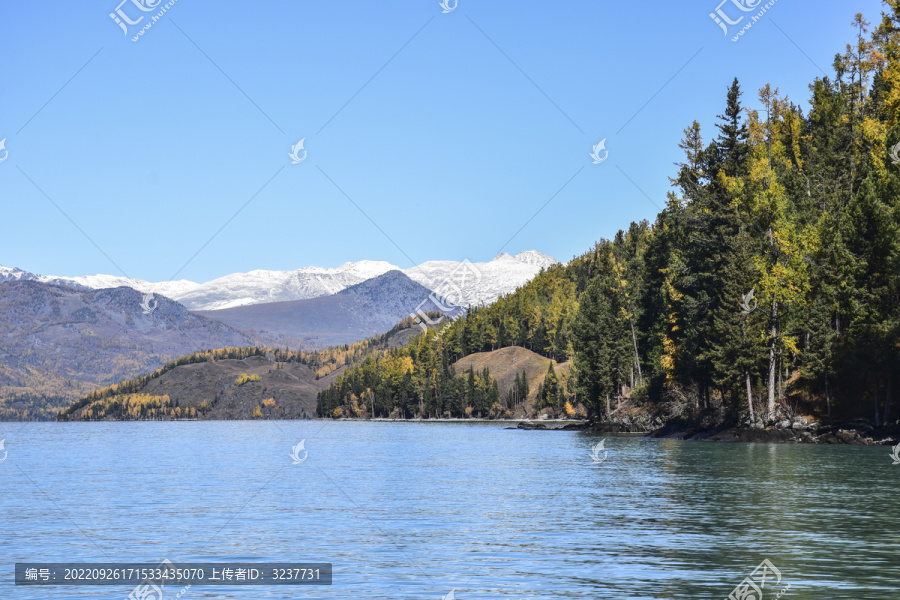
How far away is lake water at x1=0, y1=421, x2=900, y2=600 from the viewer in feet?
83.7

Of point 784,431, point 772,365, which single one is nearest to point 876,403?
point 784,431

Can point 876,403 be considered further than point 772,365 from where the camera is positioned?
No

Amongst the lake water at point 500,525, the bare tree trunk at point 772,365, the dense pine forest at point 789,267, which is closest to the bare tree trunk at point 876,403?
the dense pine forest at point 789,267

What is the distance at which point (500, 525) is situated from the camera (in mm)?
37531

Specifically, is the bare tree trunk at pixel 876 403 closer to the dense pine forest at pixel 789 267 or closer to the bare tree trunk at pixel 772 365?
the dense pine forest at pixel 789 267

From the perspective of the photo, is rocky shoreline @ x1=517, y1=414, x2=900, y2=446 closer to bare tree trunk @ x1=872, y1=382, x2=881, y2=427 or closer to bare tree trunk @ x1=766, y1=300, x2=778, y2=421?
bare tree trunk @ x1=872, y1=382, x2=881, y2=427

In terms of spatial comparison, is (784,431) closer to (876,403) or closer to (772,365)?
(772,365)

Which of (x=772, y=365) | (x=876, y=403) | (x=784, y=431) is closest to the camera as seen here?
(x=876, y=403)

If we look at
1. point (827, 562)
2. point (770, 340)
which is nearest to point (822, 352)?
point (770, 340)

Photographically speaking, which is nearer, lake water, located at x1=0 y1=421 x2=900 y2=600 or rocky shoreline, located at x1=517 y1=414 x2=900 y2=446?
lake water, located at x1=0 y1=421 x2=900 y2=600

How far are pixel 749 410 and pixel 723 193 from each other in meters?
25.1

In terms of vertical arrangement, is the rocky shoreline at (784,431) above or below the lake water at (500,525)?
above

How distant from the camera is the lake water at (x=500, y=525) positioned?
25500mm

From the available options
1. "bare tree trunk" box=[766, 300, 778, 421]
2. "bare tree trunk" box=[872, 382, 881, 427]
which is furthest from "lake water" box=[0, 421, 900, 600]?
"bare tree trunk" box=[766, 300, 778, 421]
